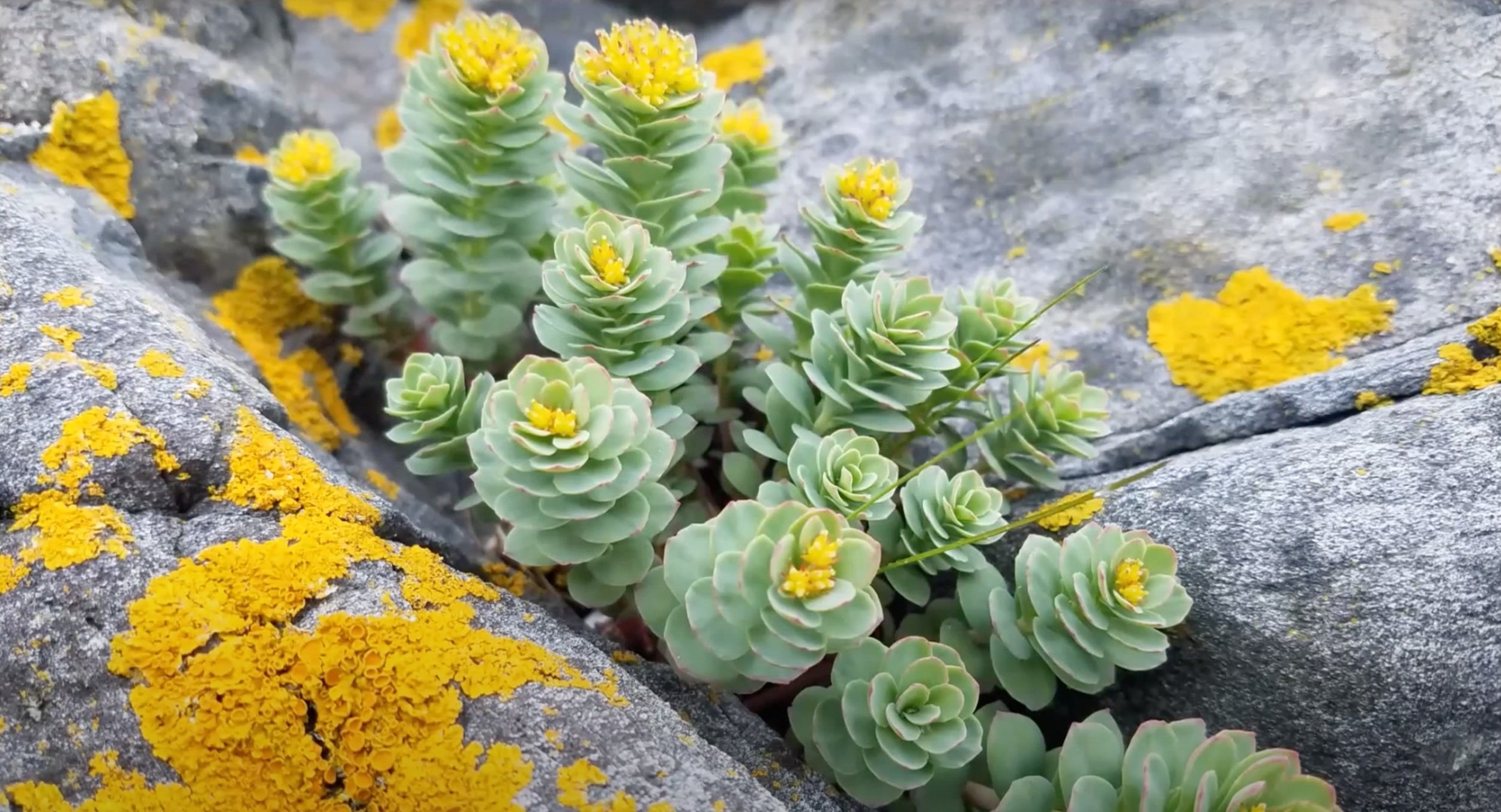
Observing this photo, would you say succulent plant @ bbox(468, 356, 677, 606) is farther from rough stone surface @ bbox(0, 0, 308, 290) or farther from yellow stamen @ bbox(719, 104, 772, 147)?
rough stone surface @ bbox(0, 0, 308, 290)

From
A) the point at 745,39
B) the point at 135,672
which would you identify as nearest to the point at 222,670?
the point at 135,672

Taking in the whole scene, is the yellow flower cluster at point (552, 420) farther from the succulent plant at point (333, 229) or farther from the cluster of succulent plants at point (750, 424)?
the succulent plant at point (333, 229)

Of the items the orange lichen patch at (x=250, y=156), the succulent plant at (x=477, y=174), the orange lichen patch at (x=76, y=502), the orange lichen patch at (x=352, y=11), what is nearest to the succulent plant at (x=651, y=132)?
the succulent plant at (x=477, y=174)

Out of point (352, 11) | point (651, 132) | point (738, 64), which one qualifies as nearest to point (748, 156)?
point (651, 132)

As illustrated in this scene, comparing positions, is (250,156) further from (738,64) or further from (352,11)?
(738,64)

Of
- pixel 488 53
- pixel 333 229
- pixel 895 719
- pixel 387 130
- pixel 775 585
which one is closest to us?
pixel 775 585

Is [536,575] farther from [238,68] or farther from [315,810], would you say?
[238,68]

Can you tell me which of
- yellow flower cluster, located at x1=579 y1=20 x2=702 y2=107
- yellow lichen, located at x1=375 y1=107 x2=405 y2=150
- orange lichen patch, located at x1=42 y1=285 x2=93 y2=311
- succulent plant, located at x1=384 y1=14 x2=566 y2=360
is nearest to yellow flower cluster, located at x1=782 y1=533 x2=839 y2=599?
yellow flower cluster, located at x1=579 y1=20 x2=702 y2=107
